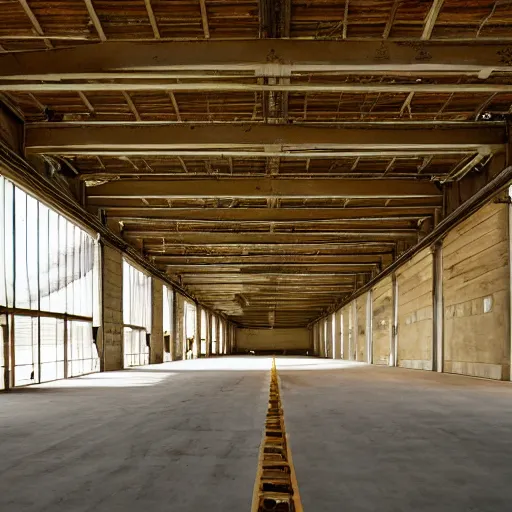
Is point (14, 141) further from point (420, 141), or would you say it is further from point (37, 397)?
point (420, 141)

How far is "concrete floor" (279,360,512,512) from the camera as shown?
2.95m

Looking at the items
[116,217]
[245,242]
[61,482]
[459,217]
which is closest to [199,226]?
[245,242]

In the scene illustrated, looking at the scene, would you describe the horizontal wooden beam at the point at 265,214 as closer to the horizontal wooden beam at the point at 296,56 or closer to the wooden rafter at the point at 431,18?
the horizontal wooden beam at the point at 296,56

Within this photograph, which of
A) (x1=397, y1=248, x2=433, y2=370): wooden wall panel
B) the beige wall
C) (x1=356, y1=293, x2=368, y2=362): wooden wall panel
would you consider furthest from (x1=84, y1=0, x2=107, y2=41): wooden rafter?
(x1=356, y1=293, x2=368, y2=362): wooden wall panel

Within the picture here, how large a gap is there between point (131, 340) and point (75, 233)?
6.35m

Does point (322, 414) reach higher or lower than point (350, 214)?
lower

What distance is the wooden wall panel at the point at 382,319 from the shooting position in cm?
2117

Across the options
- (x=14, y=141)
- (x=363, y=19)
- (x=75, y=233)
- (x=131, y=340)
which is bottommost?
(x=131, y=340)

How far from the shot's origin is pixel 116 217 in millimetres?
15164

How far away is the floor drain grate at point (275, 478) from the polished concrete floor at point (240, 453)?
7 centimetres

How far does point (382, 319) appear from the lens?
2227cm

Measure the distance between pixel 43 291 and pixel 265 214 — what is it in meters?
6.06

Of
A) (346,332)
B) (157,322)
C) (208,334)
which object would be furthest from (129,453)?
(208,334)

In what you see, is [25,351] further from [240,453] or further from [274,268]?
[274,268]
